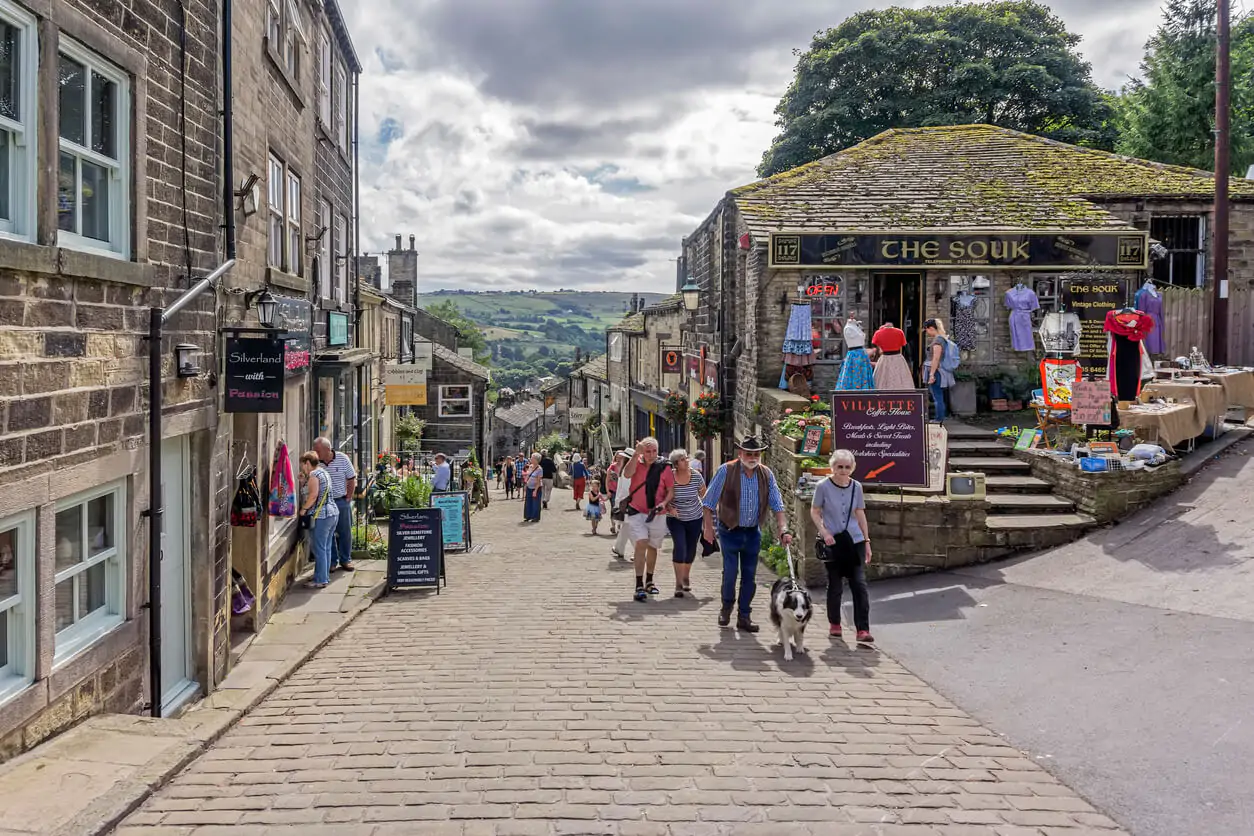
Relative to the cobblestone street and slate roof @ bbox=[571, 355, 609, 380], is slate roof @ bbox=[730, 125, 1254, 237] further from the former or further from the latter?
slate roof @ bbox=[571, 355, 609, 380]

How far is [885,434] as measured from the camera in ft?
36.2

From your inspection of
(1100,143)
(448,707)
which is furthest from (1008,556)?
(1100,143)

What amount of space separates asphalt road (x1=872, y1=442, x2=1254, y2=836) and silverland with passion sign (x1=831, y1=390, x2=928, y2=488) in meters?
1.25

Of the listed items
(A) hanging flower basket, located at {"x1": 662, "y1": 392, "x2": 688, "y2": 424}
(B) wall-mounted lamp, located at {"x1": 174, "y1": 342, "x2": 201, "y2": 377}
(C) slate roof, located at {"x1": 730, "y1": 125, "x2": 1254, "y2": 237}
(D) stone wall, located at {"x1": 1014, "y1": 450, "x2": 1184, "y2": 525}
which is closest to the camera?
(B) wall-mounted lamp, located at {"x1": 174, "y1": 342, "x2": 201, "y2": 377}

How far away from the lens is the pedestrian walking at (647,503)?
10.4m

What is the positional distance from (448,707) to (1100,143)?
32367mm

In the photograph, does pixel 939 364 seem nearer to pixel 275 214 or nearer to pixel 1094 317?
pixel 1094 317

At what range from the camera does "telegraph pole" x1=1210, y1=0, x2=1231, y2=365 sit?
53.3ft

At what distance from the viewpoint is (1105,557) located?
9977 mm

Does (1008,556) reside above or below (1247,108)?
below

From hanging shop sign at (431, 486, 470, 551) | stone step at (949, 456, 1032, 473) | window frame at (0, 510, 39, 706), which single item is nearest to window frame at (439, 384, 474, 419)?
hanging shop sign at (431, 486, 470, 551)

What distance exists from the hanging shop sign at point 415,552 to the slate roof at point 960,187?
8727 millimetres

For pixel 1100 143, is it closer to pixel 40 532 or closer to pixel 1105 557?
pixel 1105 557

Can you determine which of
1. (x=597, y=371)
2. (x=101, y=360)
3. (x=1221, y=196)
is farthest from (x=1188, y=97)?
(x=597, y=371)
